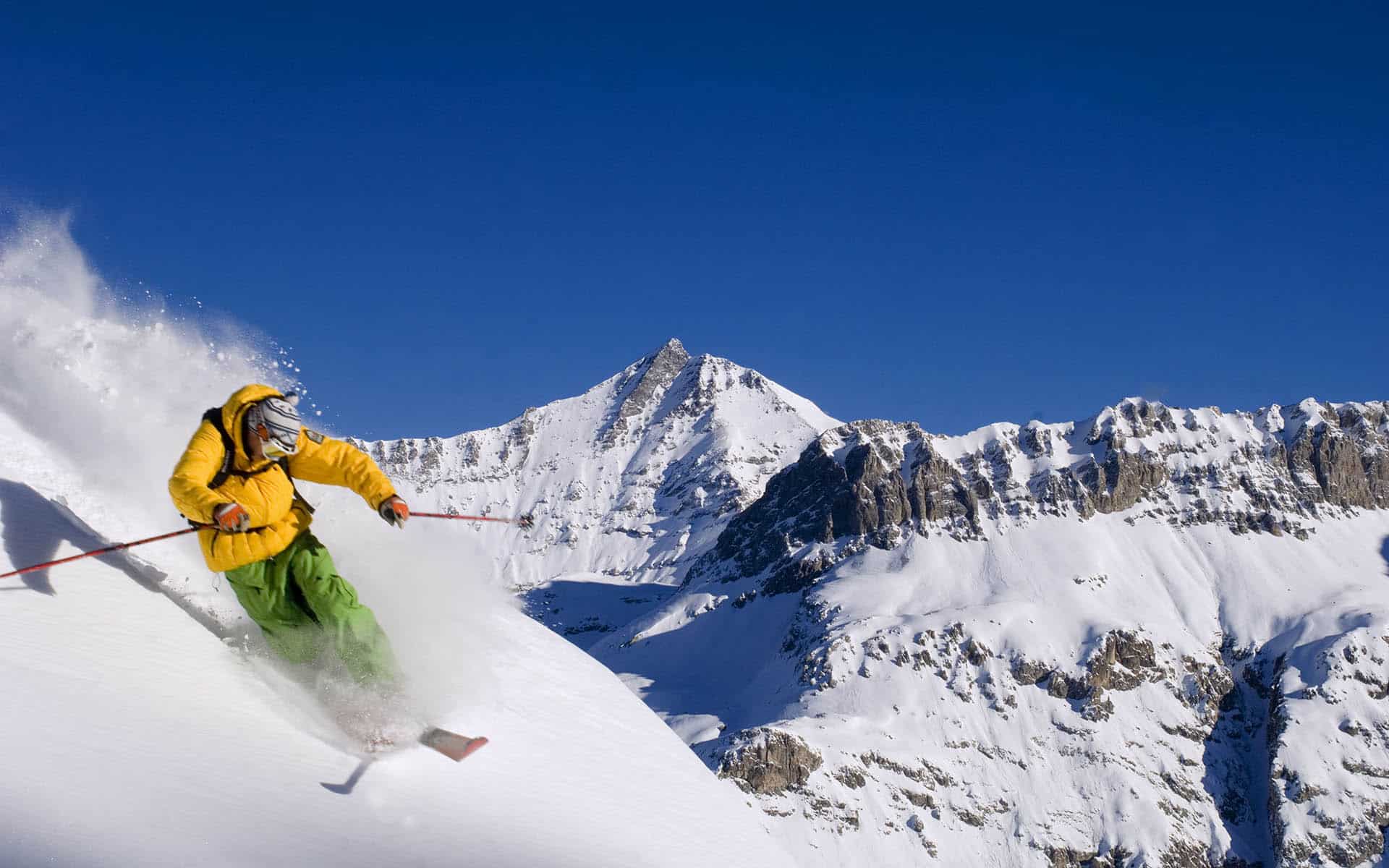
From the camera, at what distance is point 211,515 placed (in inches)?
287

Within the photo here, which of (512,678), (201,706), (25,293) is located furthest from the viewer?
(25,293)

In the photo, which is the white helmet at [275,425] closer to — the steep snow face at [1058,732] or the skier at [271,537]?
the skier at [271,537]

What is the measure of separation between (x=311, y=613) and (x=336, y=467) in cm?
143

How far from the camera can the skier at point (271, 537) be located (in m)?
7.29

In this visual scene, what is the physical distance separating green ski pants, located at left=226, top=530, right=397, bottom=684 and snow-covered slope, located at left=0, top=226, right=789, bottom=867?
0.24m

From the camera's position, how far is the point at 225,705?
6391 mm

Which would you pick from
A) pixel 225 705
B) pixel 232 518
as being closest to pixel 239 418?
pixel 232 518

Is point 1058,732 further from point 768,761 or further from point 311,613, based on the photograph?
point 311,613

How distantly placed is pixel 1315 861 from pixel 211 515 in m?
180

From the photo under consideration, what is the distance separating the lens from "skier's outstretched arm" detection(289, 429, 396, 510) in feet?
27.7

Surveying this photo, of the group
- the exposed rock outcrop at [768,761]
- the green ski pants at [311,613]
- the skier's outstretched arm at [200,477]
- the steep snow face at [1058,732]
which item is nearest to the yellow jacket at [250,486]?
the skier's outstretched arm at [200,477]

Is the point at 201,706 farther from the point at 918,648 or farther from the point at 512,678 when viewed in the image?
the point at 918,648

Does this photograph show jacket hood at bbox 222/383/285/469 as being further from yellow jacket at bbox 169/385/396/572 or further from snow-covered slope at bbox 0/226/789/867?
snow-covered slope at bbox 0/226/789/867

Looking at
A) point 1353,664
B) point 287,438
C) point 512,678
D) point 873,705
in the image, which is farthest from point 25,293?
point 1353,664
